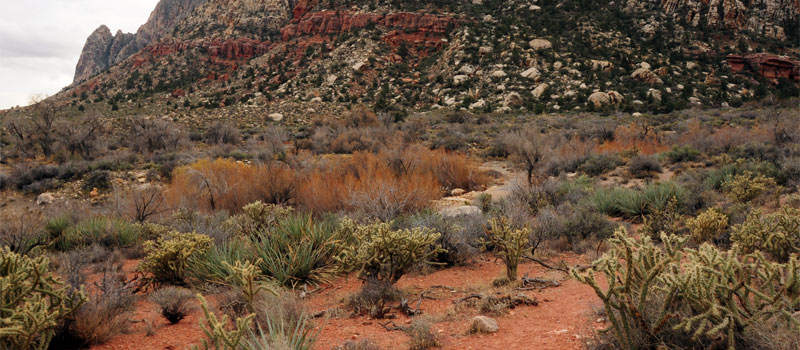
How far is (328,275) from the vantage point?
514 centimetres

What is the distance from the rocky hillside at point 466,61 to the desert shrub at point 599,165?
19.0 metres

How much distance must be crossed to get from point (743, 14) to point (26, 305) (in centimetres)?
5854

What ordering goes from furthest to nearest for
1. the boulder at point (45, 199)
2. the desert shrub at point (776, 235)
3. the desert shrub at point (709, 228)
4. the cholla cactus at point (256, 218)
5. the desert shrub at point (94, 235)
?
the boulder at point (45, 199), the desert shrub at point (94, 235), the cholla cactus at point (256, 218), the desert shrub at point (709, 228), the desert shrub at point (776, 235)

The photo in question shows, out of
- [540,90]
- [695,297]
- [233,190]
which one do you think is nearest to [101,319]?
[695,297]

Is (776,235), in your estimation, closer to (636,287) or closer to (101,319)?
(636,287)

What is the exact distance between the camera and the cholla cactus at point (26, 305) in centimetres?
253

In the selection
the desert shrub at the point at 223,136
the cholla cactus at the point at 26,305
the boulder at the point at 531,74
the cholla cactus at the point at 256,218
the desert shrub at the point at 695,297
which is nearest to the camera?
the desert shrub at the point at 695,297

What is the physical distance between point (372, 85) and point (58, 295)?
3830 centimetres

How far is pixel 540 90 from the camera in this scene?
114ft

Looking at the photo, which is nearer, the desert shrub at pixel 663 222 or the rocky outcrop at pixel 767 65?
the desert shrub at pixel 663 222

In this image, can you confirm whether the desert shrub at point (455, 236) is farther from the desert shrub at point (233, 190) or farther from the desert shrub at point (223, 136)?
the desert shrub at point (223, 136)

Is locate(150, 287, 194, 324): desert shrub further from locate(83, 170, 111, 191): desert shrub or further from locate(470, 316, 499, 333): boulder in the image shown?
locate(83, 170, 111, 191): desert shrub

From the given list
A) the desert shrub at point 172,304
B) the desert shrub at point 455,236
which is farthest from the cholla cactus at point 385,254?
the desert shrub at point 172,304

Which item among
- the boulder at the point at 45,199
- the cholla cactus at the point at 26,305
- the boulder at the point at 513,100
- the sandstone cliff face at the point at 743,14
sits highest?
the sandstone cliff face at the point at 743,14
